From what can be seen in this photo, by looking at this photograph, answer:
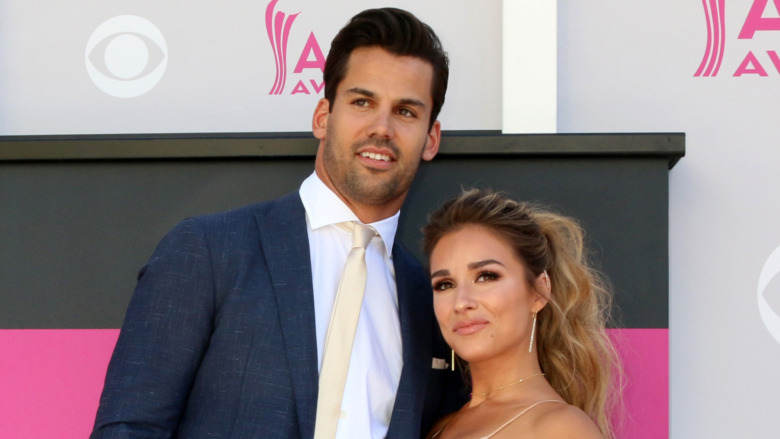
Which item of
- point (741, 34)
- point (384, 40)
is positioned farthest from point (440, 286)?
point (741, 34)

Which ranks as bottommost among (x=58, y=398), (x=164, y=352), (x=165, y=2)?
(x=58, y=398)

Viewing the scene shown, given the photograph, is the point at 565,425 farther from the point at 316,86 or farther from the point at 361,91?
the point at 316,86

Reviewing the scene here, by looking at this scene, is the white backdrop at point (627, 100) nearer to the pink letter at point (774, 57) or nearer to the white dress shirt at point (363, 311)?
the pink letter at point (774, 57)

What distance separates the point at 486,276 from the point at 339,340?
0.42 m

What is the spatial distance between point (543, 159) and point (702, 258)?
598 mm

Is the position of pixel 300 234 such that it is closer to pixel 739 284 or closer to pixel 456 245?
pixel 456 245

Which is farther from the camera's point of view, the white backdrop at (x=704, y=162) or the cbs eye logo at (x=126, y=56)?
the cbs eye logo at (x=126, y=56)

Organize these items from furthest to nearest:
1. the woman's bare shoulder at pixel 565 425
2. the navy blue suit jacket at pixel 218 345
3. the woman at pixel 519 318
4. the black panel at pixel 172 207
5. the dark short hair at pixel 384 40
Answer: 1. the black panel at pixel 172 207
2. the dark short hair at pixel 384 40
3. the woman at pixel 519 318
4. the woman's bare shoulder at pixel 565 425
5. the navy blue suit jacket at pixel 218 345

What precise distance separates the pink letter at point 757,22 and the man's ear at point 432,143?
105cm

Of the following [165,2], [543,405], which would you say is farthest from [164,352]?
[165,2]

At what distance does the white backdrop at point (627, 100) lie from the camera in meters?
2.53

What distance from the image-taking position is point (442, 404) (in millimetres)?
2332

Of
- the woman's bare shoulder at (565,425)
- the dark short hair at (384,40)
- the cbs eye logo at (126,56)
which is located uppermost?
the cbs eye logo at (126,56)

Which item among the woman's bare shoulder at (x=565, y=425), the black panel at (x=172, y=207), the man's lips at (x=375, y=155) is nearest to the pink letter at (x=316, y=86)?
the black panel at (x=172, y=207)
